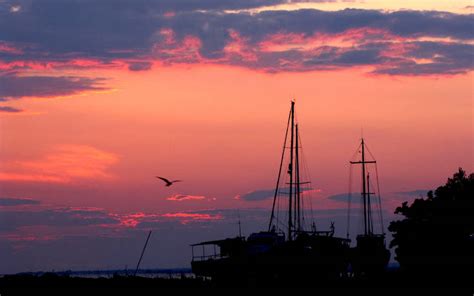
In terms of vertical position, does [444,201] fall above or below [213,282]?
above

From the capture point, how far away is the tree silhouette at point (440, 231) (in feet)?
240

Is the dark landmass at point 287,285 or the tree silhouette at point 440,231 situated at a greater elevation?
the tree silhouette at point 440,231

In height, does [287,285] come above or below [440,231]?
below

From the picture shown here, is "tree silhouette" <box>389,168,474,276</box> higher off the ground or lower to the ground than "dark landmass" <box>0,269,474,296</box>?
higher

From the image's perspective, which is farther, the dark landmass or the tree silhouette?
the tree silhouette

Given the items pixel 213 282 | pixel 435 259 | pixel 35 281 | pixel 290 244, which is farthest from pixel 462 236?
pixel 35 281

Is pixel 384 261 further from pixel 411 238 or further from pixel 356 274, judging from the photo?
pixel 411 238

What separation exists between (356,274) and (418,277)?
52.6 feet

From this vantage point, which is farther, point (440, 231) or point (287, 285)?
point (440, 231)

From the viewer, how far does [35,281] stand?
281ft

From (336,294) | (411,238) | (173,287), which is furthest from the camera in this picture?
(411,238)

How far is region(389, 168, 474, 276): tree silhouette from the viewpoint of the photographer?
73.2 metres

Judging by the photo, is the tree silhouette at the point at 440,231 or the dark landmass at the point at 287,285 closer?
the dark landmass at the point at 287,285

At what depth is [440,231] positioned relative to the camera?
76.6 m
